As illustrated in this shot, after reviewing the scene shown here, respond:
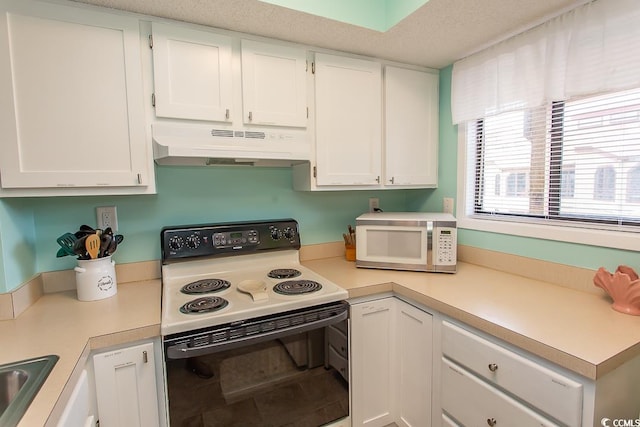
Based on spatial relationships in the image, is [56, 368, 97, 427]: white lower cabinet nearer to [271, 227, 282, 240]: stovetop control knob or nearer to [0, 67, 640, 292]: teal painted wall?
[0, 67, 640, 292]: teal painted wall

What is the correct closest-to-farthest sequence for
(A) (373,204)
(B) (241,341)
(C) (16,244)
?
(B) (241,341) < (C) (16,244) < (A) (373,204)

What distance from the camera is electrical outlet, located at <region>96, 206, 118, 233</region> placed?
162cm

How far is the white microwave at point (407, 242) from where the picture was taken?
174 centimetres

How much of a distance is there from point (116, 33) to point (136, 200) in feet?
2.55

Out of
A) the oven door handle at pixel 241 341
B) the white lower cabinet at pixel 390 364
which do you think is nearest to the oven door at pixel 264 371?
the oven door handle at pixel 241 341

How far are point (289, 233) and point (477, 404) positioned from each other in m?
1.21

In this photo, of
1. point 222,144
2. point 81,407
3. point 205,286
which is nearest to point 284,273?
Result: point 205,286

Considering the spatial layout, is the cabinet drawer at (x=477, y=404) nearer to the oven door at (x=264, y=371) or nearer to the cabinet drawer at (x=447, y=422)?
the cabinet drawer at (x=447, y=422)

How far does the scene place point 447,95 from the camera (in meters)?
2.09

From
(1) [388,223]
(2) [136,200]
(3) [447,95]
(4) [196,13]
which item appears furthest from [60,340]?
(3) [447,95]

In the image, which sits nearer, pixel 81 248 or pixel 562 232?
pixel 81 248

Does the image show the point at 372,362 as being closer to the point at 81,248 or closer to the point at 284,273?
the point at 284,273

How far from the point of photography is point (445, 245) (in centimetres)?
173

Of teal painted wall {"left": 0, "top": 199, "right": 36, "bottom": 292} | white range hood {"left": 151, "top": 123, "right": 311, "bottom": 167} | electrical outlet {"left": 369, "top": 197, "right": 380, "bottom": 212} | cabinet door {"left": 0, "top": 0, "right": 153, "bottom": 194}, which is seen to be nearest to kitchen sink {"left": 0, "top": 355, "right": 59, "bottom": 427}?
teal painted wall {"left": 0, "top": 199, "right": 36, "bottom": 292}
